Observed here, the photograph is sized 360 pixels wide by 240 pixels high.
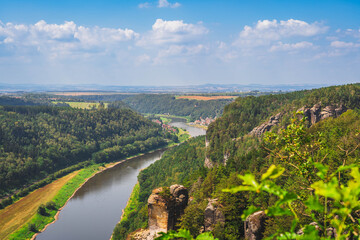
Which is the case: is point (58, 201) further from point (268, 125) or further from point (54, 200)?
point (268, 125)

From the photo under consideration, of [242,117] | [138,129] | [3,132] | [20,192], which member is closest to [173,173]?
[242,117]

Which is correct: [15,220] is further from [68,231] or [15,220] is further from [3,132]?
[3,132]

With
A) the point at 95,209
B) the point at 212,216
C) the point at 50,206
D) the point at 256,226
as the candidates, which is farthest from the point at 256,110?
the point at 256,226

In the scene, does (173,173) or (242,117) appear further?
(242,117)

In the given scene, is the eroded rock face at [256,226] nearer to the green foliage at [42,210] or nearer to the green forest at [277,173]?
the green forest at [277,173]

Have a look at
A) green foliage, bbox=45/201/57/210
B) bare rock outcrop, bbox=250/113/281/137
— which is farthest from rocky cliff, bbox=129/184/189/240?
green foliage, bbox=45/201/57/210

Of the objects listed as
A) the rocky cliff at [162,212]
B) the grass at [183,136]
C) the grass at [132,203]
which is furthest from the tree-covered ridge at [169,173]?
the grass at [183,136]
